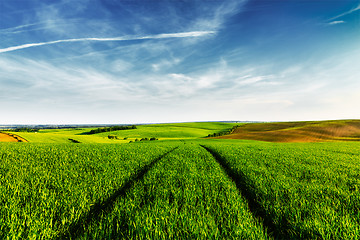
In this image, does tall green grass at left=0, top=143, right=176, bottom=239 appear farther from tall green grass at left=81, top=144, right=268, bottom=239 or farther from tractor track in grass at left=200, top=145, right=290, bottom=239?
tractor track in grass at left=200, top=145, right=290, bottom=239

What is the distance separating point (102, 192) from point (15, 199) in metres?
1.89

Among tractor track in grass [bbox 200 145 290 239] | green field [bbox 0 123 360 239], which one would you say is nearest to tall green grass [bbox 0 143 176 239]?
green field [bbox 0 123 360 239]

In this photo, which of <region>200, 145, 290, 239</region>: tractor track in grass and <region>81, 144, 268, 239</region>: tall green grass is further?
<region>200, 145, 290, 239</region>: tractor track in grass

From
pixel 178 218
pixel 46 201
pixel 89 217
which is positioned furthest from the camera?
pixel 46 201

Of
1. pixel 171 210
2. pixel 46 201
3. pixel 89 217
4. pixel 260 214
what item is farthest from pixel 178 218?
pixel 46 201

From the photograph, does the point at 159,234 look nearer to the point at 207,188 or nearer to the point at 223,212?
the point at 223,212

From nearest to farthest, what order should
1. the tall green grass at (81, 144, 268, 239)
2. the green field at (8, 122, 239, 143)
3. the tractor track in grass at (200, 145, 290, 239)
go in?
1. the tall green grass at (81, 144, 268, 239)
2. the tractor track in grass at (200, 145, 290, 239)
3. the green field at (8, 122, 239, 143)

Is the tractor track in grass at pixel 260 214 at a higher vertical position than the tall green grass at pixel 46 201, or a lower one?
lower

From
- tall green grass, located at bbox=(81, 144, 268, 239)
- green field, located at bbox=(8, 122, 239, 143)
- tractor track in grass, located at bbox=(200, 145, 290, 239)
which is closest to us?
tall green grass, located at bbox=(81, 144, 268, 239)

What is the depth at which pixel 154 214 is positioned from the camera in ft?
9.93

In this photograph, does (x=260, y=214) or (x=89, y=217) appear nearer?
(x=89, y=217)

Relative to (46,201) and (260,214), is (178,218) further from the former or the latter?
(46,201)

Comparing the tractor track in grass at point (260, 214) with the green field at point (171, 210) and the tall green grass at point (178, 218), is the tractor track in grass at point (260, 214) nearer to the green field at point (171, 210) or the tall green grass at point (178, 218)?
the green field at point (171, 210)

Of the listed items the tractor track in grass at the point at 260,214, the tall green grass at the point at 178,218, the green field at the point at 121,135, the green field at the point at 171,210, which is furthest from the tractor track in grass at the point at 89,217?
the green field at the point at 121,135
